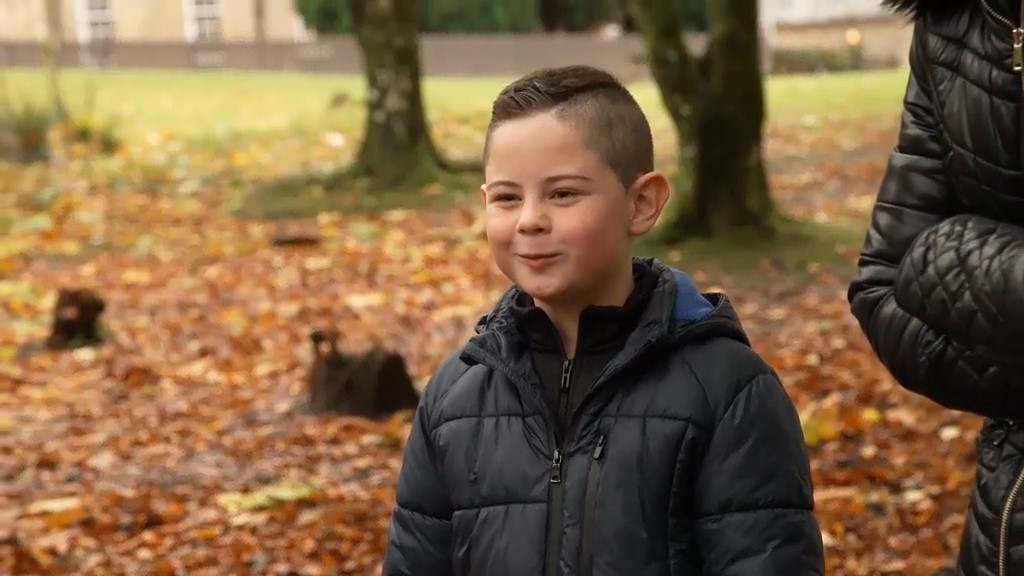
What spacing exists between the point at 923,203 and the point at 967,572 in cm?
70

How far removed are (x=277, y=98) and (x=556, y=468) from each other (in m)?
17.5

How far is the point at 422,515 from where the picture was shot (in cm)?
266

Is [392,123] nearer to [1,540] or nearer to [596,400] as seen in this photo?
[1,540]

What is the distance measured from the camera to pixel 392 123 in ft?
50.5

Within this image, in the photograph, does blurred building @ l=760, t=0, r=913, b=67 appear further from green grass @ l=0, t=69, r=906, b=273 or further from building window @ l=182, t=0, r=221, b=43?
building window @ l=182, t=0, r=221, b=43

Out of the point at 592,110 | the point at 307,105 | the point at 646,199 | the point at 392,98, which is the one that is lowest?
the point at 307,105

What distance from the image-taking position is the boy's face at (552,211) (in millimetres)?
2477

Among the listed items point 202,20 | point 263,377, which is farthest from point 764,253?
point 202,20

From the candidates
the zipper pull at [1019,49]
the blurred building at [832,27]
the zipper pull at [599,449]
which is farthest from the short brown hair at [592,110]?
the blurred building at [832,27]

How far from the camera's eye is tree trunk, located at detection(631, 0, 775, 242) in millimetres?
11000

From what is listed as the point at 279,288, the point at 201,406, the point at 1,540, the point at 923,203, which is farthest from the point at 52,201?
the point at 923,203

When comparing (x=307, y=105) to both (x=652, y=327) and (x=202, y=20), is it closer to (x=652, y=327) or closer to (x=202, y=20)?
(x=202, y=20)

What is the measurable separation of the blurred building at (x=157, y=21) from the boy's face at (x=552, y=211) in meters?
18.3

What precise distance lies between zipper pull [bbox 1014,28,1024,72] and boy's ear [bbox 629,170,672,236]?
0.63m
